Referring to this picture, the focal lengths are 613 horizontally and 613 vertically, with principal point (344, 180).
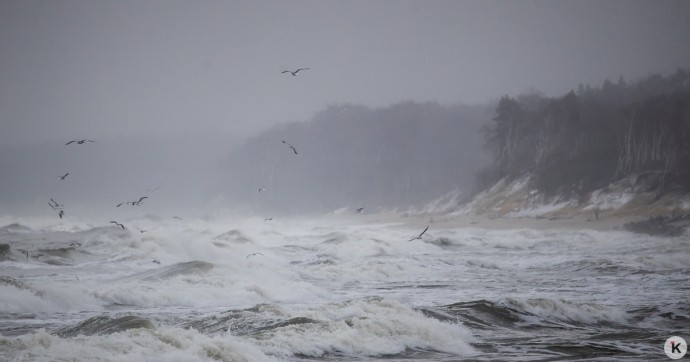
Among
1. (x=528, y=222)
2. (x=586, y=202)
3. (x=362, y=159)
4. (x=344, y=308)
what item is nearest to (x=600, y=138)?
(x=586, y=202)

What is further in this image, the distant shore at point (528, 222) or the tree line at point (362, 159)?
the tree line at point (362, 159)

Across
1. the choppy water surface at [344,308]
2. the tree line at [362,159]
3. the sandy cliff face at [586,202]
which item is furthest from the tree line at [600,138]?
the choppy water surface at [344,308]

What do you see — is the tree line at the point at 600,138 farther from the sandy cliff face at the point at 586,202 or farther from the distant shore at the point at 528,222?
the distant shore at the point at 528,222

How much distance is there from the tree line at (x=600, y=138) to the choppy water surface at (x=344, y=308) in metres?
26.7

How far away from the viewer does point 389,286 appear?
74.0ft

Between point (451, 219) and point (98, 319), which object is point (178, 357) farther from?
point (451, 219)

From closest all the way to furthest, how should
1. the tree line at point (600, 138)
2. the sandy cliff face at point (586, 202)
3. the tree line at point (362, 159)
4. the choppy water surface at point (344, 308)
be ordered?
the choppy water surface at point (344, 308) → the sandy cliff face at point (586, 202) → the tree line at point (600, 138) → the tree line at point (362, 159)

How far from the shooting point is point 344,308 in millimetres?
14344

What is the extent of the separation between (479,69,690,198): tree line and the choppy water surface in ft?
87.6

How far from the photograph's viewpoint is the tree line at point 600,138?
5912 cm

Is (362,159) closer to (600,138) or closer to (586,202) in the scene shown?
(600,138)

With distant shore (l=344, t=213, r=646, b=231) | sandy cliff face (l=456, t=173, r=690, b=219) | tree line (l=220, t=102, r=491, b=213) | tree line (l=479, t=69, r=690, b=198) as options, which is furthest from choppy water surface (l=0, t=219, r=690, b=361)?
tree line (l=220, t=102, r=491, b=213)

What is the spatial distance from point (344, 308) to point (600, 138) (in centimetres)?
6265

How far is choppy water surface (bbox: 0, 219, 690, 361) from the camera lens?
1041 centimetres
